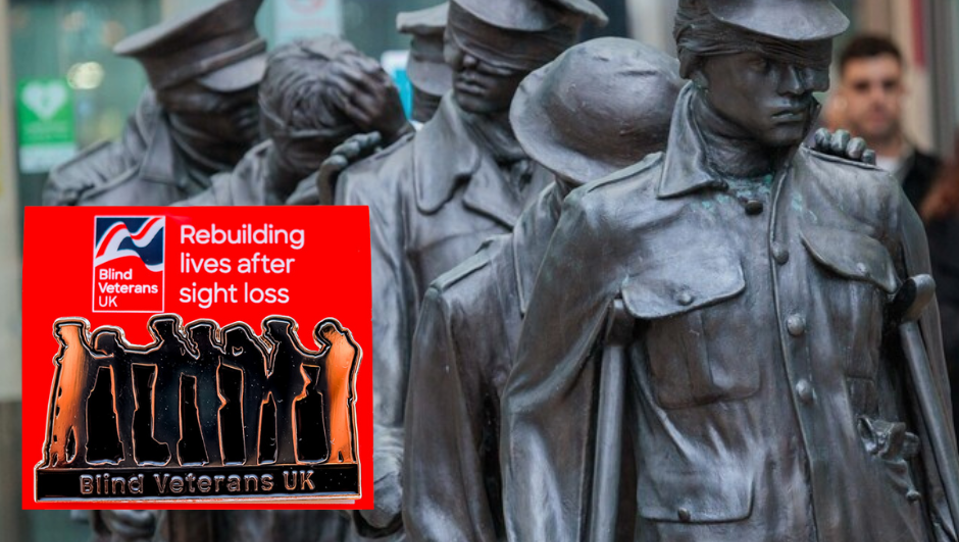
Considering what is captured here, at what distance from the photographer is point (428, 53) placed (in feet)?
34.2

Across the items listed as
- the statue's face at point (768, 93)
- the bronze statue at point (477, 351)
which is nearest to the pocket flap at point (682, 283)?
the statue's face at point (768, 93)

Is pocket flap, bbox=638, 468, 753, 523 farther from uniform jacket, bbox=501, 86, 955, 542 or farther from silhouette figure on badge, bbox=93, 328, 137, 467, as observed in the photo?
silhouette figure on badge, bbox=93, 328, 137, 467

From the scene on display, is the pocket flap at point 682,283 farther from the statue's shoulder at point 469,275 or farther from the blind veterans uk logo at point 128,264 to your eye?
the blind veterans uk logo at point 128,264

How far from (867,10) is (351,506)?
9346 millimetres

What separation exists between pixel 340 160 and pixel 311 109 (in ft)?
2.95

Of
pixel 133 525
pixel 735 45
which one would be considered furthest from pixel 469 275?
pixel 133 525

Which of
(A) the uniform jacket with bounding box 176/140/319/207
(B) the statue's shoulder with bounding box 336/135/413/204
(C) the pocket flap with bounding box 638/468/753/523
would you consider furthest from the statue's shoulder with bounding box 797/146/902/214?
(A) the uniform jacket with bounding box 176/140/319/207

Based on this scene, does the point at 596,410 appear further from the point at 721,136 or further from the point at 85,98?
the point at 85,98

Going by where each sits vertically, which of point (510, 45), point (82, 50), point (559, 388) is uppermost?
point (510, 45)

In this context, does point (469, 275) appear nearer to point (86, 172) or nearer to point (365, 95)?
point (365, 95)

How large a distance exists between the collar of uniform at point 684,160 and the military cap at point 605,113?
1.59 ft

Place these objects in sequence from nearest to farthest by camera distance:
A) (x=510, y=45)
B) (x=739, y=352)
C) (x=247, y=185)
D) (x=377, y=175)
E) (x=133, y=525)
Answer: (x=739, y=352)
(x=510, y=45)
(x=377, y=175)
(x=247, y=185)
(x=133, y=525)

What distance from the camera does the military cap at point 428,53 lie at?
405 inches

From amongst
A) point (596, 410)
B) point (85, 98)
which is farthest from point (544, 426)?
point (85, 98)
